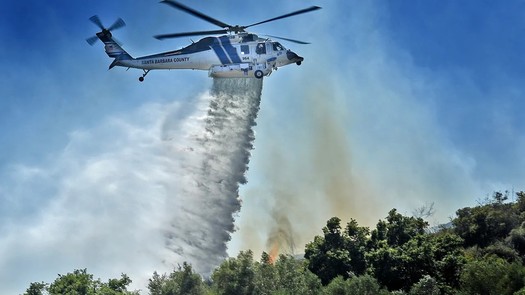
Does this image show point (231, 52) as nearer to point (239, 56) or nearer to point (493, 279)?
point (239, 56)

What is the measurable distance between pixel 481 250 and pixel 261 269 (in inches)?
1389

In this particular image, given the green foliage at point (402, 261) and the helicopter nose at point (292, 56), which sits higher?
the helicopter nose at point (292, 56)

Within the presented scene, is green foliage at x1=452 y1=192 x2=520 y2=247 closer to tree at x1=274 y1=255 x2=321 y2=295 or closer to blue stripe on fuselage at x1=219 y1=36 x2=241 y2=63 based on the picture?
tree at x1=274 y1=255 x2=321 y2=295

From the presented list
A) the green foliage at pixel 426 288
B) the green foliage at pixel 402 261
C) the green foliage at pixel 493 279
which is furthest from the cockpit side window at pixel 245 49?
the green foliage at pixel 493 279

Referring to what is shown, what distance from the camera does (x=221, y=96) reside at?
74.9 metres

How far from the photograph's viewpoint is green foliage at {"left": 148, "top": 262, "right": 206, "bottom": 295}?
66750mm

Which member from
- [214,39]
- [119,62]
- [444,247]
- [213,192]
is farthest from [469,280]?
[119,62]

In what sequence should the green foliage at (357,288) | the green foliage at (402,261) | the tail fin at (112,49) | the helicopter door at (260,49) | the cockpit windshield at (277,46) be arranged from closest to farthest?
the green foliage at (357,288)
the green foliage at (402,261)
the helicopter door at (260,49)
the cockpit windshield at (277,46)
the tail fin at (112,49)

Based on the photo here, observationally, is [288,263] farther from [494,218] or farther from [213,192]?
[494,218]

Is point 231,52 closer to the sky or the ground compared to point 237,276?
closer to the sky

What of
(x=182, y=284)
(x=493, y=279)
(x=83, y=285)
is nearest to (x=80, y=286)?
(x=83, y=285)

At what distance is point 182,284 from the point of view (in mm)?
67062

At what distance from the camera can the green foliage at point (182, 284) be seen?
66750 millimetres

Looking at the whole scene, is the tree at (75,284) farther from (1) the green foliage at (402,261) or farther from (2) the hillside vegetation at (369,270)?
(1) the green foliage at (402,261)
